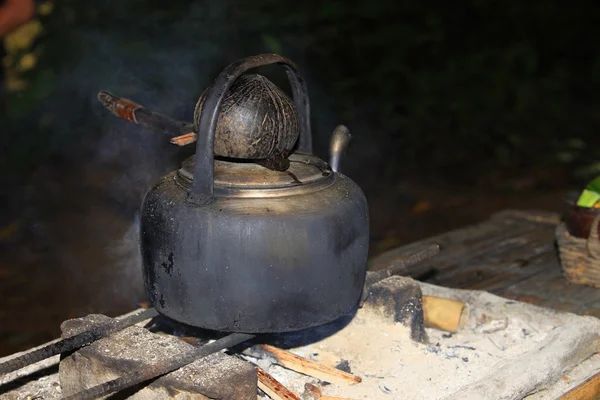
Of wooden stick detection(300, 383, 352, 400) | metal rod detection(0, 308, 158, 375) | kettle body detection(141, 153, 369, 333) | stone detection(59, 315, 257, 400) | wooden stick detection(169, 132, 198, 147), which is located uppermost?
wooden stick detection(169, 132, 198, 147)

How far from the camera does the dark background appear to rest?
5.81 meters

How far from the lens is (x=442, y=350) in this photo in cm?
342

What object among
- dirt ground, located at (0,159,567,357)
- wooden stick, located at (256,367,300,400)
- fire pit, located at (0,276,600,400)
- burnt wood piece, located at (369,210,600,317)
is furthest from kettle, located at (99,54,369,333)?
Result: dirt ground, located at (0,159,567,357)

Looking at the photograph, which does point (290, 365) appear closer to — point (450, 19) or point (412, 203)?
point (412, 203)

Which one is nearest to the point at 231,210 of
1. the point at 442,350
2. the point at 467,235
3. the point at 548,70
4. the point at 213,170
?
the point at 213,170

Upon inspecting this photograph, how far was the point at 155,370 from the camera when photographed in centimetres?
247

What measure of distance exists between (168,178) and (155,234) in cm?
29

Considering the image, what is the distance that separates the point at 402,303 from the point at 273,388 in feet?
2.86

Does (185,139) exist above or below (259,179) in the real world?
above

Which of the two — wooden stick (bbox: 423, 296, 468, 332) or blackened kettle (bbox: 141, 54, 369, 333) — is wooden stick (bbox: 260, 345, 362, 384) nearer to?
blackened kettle (bbox: 141, 54, 369, 333)

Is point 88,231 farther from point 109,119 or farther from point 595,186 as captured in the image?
point 595,186

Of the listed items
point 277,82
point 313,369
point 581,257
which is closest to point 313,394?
point 313,369

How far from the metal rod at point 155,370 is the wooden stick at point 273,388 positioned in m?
0.21

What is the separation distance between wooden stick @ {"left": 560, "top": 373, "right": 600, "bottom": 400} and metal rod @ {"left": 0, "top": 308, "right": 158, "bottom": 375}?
68.4 inches
